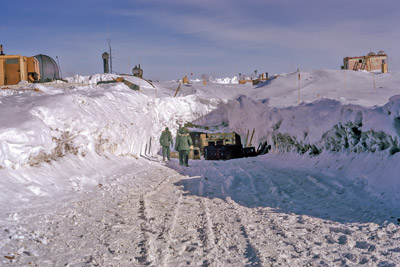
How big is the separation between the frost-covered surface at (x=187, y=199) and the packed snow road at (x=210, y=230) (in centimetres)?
2

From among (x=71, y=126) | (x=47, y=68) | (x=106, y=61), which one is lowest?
(x=71, y=126)

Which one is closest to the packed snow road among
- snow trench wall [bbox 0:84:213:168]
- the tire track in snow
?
the tire track in snow

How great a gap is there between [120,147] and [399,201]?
11035mm

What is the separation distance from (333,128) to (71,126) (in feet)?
24.6

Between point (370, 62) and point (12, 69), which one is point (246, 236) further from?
point (370, 62)

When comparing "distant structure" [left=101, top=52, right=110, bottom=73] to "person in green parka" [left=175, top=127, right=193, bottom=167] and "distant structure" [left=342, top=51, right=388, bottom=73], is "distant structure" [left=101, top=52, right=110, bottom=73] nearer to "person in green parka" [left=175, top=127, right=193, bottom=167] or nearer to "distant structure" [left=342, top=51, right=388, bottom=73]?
"distant structure" [left=342, top=51, right=388, bottom=73]

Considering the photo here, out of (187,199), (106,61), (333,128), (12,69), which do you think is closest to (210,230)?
(187,199)

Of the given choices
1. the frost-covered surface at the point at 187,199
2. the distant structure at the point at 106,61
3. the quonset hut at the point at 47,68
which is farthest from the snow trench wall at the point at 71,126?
the distant structure at the point at 106,61

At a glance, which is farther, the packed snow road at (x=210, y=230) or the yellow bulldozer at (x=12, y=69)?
the yellow bulldozer at (x=12, y=69)

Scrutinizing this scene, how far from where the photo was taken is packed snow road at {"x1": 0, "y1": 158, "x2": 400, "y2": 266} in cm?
392

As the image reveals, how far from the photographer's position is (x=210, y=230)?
5.03 meters

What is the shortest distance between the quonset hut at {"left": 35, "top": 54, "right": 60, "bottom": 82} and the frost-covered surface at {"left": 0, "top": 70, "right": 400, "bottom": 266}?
2559cm

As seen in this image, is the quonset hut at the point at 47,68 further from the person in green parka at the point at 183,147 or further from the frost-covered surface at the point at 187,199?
the person in green parka at the point at 183,147

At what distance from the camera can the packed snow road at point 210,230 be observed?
3.92 metres
